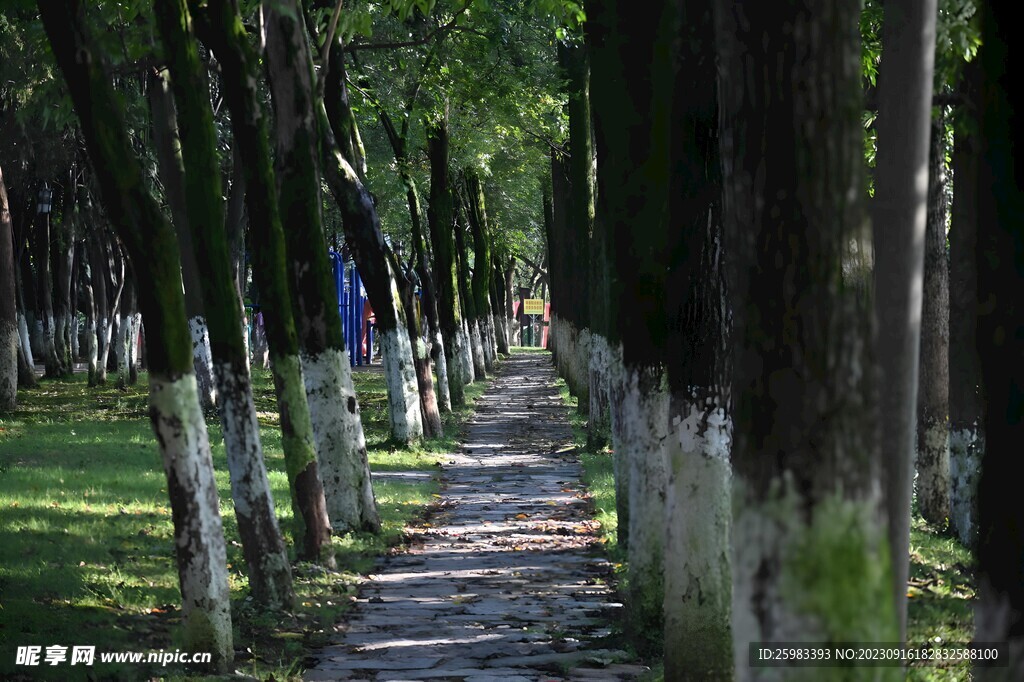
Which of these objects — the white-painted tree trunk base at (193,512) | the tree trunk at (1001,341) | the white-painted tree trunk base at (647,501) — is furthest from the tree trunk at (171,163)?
the tree trunk at (1001,341)

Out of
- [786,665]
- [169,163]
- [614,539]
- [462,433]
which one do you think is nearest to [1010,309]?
[786,665]

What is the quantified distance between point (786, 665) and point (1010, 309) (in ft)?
4.26

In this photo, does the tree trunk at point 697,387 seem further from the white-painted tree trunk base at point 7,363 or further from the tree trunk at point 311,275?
the white-painted tree trunk base at point 7,363

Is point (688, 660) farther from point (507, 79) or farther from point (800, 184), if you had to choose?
point (507, 79)

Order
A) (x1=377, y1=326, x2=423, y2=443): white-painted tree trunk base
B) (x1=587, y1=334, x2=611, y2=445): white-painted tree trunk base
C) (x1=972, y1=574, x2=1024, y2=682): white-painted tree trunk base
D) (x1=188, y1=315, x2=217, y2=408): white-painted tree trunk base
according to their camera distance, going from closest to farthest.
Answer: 1. (x1=972, y1=574, x2=1024, y2=682): white-painted tree trunk base
2. (x1=377, y1=326, x2=423, y2=443): white-painted tree trunk base
3. (x1=587, y1=334, x2=611, y2=445): white-painted tree trunk base
4. (x1=188, y1=315, x2=217, y2=408): white-painted tree trunk base

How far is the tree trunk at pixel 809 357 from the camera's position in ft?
13.7

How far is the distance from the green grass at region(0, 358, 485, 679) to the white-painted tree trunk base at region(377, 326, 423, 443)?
348 mm

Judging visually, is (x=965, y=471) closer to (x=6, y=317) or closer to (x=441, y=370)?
(x=441, y=370)

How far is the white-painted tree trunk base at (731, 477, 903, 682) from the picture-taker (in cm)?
417

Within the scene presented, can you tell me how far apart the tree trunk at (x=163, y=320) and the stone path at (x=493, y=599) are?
36.0 inches

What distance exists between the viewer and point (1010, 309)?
12.9 feet

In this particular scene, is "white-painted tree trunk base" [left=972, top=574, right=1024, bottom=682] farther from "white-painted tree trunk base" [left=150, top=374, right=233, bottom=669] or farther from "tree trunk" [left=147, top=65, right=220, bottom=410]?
"tree trunk" [left=147, top=65, right=220, bottom=410]

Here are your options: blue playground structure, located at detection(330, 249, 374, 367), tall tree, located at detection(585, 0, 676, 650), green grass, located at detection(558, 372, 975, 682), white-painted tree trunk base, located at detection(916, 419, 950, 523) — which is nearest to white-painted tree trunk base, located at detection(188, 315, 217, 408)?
green grass, located at detection(558, 372, 975, 682)

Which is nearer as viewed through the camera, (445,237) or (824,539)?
(824,539)
